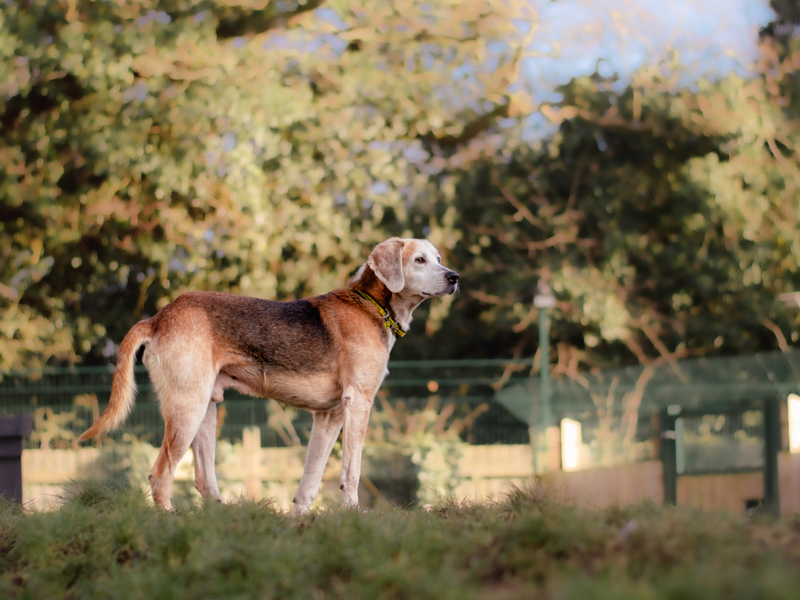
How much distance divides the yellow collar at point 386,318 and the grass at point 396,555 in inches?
62.0

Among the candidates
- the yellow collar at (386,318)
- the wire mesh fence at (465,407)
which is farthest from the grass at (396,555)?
the wire mesh fence at (465,407)

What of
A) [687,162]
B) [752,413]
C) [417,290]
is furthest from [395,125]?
[417,290]

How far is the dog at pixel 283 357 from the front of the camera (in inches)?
213

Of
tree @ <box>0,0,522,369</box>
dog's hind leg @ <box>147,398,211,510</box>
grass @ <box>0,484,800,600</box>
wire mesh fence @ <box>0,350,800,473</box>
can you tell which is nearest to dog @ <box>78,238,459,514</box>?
dog's hind leg @ <box>147,398,211,510</box>

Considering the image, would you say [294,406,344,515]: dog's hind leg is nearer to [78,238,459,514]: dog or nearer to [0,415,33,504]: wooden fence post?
[78,238,459,514]: dog

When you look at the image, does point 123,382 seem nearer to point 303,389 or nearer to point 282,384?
point 282,384

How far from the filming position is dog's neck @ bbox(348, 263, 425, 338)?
19.7 ft

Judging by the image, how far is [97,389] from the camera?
11.8 metres

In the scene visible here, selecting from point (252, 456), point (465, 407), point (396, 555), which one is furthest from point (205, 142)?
point (396, 555)

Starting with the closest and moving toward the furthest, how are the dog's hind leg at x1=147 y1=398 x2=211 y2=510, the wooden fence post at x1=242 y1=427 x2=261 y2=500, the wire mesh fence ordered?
the dog's hind leg at x1=147 y1=398 x2=211 y2=510
the wire mesh fence
the wooden fence post at x1=242 y1=427 x2=261 y2=500

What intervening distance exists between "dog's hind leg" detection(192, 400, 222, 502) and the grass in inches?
36.5

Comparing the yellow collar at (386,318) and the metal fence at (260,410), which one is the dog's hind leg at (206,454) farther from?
the metal fence at (260,410)

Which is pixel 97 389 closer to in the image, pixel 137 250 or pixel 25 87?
pixel 137 250

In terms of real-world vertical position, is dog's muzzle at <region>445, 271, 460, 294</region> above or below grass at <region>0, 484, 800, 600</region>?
above
